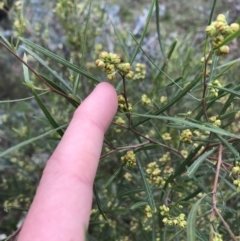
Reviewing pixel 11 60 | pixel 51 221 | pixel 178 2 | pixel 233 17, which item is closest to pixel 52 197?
pixel 51 221

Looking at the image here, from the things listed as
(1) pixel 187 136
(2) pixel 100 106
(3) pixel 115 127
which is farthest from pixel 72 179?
(3) pixel 115 127

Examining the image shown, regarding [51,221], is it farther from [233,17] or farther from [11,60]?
[233,17]

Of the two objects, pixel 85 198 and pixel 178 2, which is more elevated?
pixel 85 198

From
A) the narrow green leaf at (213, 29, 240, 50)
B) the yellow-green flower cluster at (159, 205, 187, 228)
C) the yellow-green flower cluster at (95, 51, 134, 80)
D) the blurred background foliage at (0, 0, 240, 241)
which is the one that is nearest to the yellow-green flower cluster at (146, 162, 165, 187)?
the blurred background foliage at (0, 0, 240, 241)

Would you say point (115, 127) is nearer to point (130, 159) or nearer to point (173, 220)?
point (130, 159)

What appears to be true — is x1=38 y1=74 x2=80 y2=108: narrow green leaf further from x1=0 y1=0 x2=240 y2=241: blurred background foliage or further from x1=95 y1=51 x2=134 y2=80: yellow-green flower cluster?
x1=95 y1=51 x2=134 y2=80: yellow-green flower cluster

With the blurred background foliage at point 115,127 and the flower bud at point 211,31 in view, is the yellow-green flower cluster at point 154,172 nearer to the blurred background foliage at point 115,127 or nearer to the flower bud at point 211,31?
the blurred background foliage at point 115,127

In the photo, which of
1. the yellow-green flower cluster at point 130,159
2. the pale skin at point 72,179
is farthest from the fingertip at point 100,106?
the yellow-green flower cluster at point 130,159
